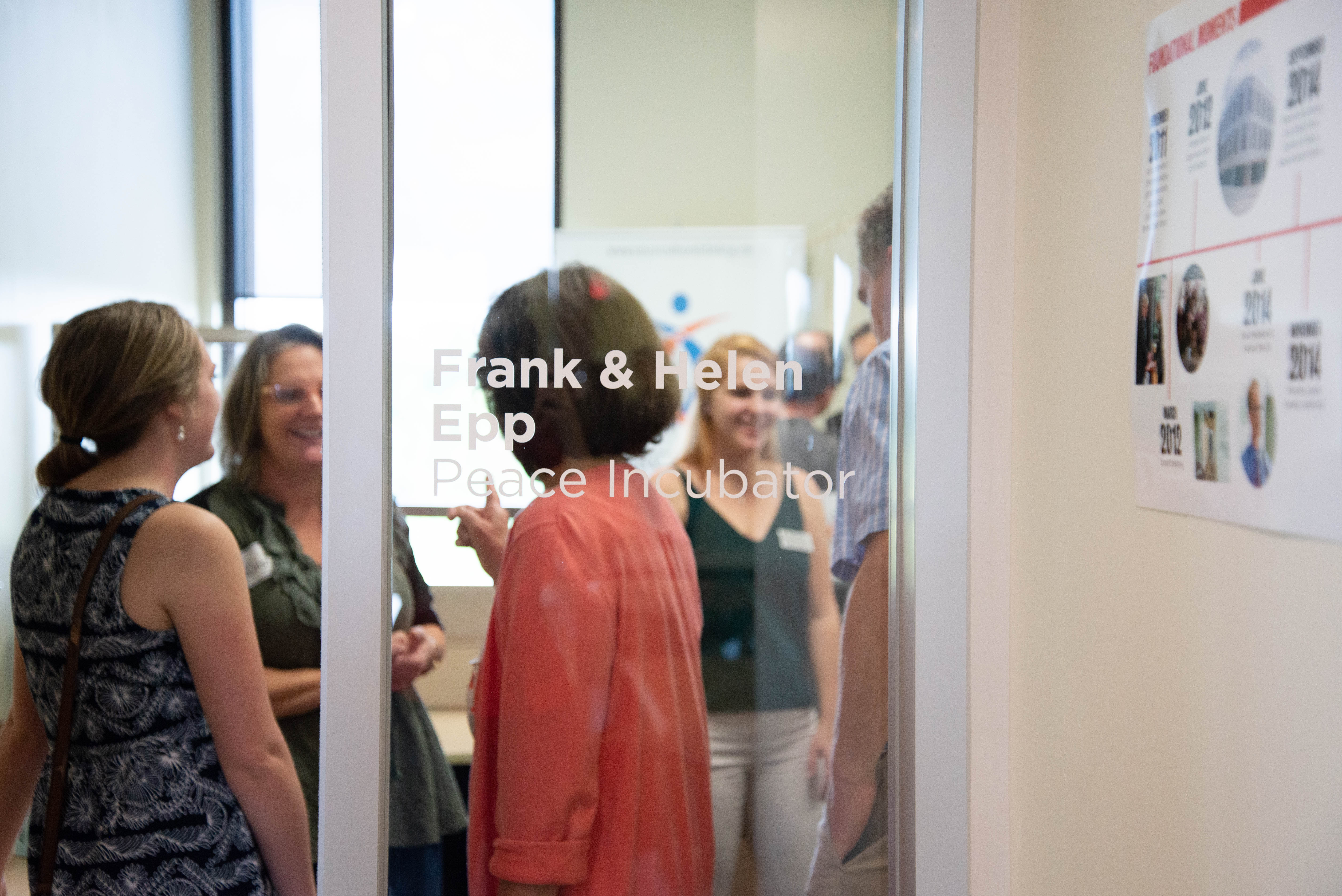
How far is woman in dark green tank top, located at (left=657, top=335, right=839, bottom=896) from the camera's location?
4.39 feet

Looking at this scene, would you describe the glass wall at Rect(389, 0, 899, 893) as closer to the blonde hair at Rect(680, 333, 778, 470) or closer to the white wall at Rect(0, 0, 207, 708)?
the blonde hair at Rect(680, 333, 778, 470)

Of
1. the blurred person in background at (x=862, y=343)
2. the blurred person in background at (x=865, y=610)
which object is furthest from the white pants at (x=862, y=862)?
the blurred person in background at (x=862, y=343)

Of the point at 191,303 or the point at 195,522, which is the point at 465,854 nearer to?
the point at 195,522

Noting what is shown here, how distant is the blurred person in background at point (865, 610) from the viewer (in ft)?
4.47

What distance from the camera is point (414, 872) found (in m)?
1.36

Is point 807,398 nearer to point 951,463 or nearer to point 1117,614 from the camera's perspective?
point 951,463

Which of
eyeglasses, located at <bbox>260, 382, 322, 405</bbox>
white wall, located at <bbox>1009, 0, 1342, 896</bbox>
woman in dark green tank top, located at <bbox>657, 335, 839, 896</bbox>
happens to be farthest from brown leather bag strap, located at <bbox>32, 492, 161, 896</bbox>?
white wall, located at <bbox>1009, 0, 1342, 896</bbox>

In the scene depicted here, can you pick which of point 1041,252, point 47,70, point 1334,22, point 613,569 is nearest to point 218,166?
point 47,70

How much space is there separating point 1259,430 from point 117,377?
1559mm

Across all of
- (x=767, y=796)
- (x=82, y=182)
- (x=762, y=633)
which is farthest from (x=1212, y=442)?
(x=82, y=182)

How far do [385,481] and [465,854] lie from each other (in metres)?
0.57

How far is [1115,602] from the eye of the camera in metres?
1.17

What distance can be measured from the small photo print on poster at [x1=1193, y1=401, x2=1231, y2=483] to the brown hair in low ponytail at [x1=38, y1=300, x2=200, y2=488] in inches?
54.9

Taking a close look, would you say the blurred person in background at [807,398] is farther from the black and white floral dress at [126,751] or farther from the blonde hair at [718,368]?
the black and white floral dress at [126,751]
